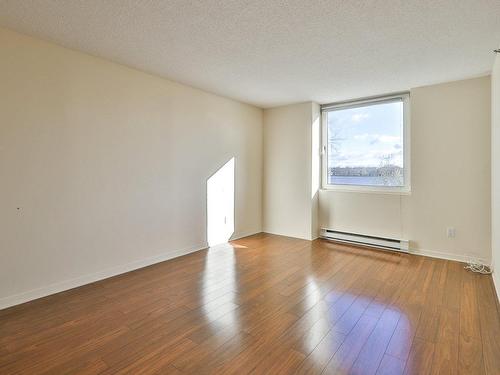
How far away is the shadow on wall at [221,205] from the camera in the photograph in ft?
13.9

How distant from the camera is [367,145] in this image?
4.38 meters

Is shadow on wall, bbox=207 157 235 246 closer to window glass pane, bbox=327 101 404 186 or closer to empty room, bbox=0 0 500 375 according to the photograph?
empty room, bbox=0 0 500 375

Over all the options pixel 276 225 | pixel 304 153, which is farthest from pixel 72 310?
pixel 304 153

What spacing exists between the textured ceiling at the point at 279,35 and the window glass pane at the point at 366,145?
0.76m

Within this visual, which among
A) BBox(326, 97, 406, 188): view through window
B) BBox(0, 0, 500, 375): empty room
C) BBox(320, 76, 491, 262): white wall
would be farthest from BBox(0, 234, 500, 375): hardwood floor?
BBox(326, 97, 406, 188): view through window

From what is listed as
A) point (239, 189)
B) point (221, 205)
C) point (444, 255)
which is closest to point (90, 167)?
point (221, 205)

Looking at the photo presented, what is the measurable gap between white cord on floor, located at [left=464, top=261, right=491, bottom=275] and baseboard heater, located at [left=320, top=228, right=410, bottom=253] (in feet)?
2.34

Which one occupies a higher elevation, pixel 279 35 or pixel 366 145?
pixel 279 35

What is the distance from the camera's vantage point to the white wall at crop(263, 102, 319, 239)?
15.3 ft

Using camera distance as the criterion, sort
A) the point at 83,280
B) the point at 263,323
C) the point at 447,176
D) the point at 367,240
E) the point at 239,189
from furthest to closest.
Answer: the point at 239,189 < the point at 367,240 < the point at 447,176 < the point at 83,280 < the point at 263,323

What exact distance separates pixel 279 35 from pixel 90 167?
7.43 ft

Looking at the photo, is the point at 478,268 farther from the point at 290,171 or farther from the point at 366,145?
the point at 290,171

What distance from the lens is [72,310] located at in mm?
2297

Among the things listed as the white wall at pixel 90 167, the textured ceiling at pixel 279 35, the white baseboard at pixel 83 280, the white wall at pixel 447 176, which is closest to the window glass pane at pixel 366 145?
the white wall at pixel 447 176
